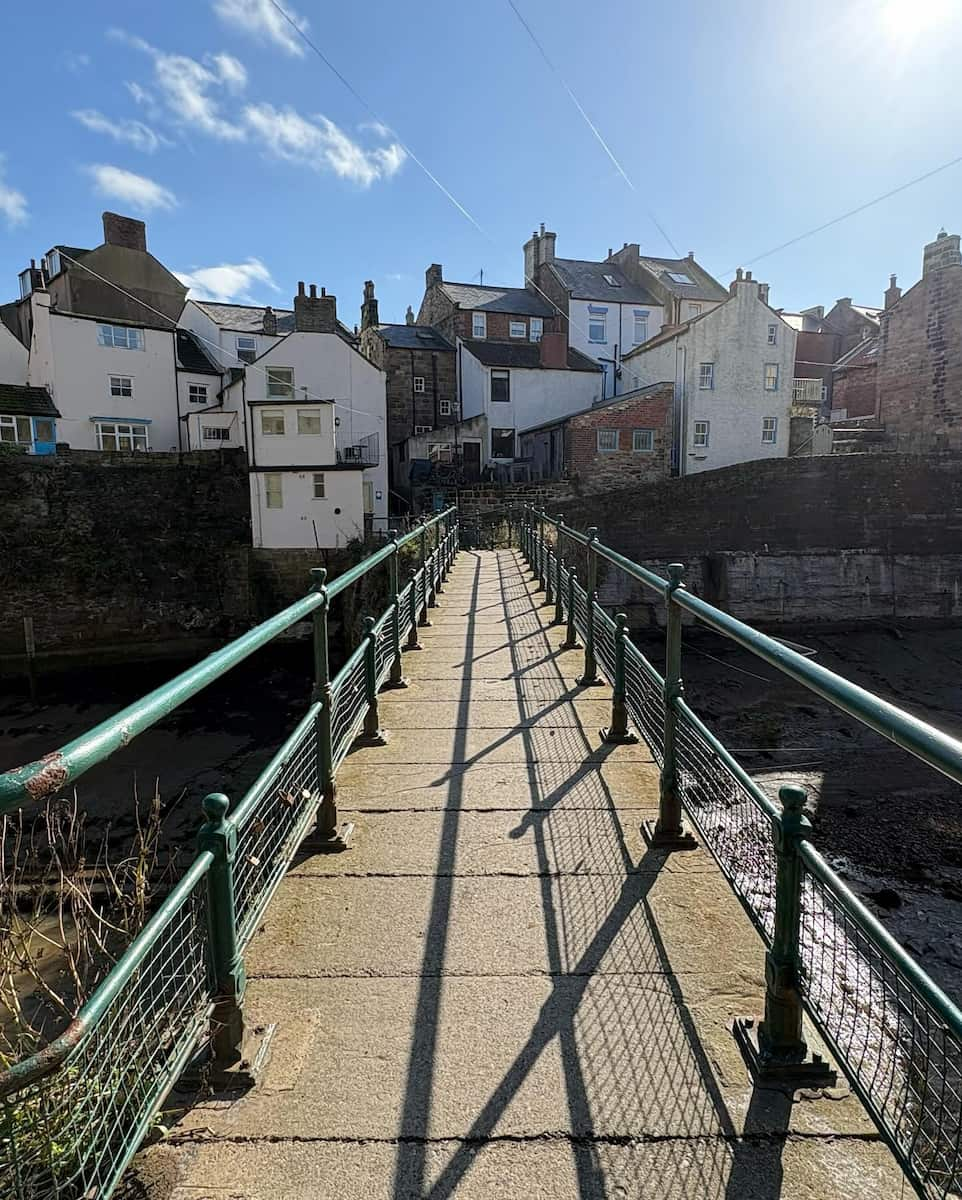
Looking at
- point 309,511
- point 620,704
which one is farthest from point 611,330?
point 620,704

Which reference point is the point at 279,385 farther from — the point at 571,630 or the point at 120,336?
the point at 571,630

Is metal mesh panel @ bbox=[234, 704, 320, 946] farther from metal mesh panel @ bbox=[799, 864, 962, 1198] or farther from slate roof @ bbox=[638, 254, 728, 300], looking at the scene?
slate roof @ bbox=[638, 254, 728, 300]

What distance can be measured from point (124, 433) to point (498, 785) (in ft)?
103

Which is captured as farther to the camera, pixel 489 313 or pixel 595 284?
pixel 595 284

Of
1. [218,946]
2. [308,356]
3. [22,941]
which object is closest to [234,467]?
[308,356]

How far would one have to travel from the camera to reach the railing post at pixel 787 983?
1909 millimetres

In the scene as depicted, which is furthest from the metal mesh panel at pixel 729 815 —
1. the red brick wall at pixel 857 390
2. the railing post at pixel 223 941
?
the red brick wall at pixel 857 390

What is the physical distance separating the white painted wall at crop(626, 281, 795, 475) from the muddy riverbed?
11.9m

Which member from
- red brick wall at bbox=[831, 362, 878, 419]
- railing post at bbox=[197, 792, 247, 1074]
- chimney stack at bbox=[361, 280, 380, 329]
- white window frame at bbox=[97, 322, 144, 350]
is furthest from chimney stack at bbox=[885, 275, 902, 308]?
railing post at bbox=[197, 792, 247, 1074]

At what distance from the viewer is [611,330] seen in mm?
38094

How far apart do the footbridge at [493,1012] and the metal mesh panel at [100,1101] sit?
0.4 inches

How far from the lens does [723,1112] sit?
71.9 inches

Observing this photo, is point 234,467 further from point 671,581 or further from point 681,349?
point 671,581

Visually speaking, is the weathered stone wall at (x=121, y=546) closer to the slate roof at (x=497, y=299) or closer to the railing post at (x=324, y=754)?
the slate roof at (x=497, y=299)
